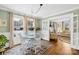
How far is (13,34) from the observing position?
246 centimetres

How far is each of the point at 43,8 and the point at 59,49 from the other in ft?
3.14

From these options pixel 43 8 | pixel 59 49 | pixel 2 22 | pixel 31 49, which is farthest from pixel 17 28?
pixel 59 49

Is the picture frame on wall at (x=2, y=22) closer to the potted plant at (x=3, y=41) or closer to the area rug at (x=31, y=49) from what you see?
the potted plant at (x=3, y=41)

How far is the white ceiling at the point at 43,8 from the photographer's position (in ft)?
7.88

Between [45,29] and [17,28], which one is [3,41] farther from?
[45,29]

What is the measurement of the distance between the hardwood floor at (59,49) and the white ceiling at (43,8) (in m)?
0.68

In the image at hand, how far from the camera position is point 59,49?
8.07 feet

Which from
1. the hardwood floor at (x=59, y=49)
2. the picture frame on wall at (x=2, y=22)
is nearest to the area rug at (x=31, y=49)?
the hardwood floor at (x=59, y=49)

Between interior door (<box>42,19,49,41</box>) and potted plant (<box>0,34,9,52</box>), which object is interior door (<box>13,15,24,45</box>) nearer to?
potted plant (<box>0,34,9,52</box>)

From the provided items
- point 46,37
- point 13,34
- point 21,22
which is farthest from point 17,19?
point 46,37
